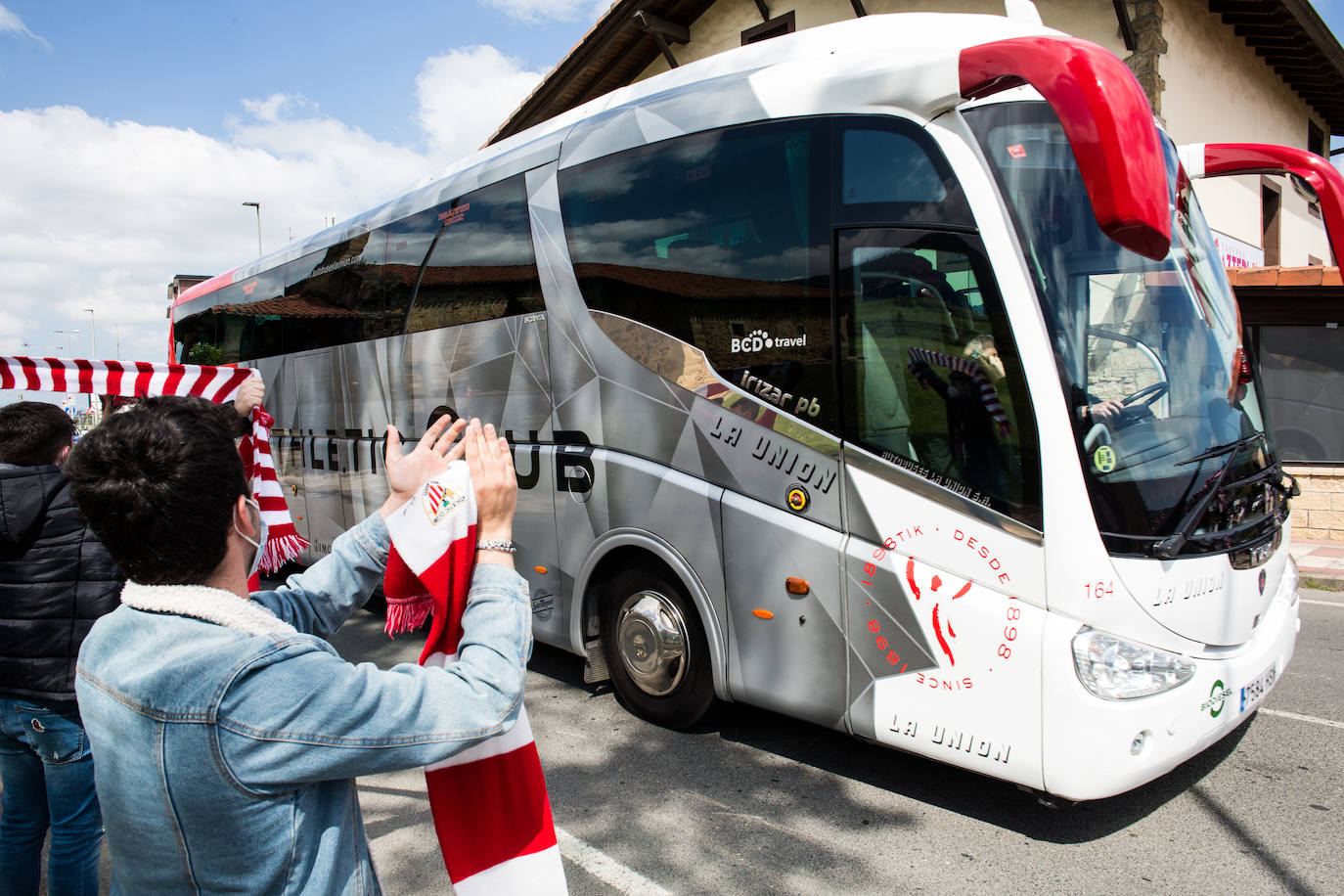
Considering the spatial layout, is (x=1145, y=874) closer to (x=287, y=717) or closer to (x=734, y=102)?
(x=287, y=717)

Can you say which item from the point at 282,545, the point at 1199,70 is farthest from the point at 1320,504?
the point at 282,545

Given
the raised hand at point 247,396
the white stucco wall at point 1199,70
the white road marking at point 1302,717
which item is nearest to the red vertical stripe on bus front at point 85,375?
the raised hand at point 247,396

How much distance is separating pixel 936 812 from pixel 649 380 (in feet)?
8.09

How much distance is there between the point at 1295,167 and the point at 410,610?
4.32 m

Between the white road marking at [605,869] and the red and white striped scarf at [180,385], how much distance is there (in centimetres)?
260

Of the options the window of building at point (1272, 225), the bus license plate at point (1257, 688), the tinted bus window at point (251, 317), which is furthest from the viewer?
the window of building at point (1272, 225)

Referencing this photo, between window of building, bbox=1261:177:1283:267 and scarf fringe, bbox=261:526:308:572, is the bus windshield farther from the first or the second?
window of building, bbox=1261:177:1283:267

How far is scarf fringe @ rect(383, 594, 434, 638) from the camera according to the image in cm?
172

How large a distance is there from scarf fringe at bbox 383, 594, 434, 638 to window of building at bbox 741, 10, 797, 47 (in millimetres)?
12161

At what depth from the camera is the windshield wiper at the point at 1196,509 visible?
10.3ft

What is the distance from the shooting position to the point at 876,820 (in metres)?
3.73

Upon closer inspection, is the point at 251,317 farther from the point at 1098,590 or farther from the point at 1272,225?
the point at 1272,225

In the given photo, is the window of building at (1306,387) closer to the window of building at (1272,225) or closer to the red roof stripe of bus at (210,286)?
the window of building at (1272,225)

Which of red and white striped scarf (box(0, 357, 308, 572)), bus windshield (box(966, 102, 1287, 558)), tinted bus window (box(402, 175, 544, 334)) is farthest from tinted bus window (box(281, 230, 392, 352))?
bus windshield (box(966, 102, 1287, 558))
